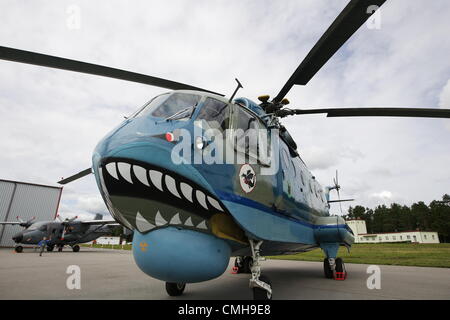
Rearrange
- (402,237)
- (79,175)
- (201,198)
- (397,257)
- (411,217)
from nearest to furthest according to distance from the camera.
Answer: (201,198) < (79,175) < (397,257) < (402,237) < (411,217)

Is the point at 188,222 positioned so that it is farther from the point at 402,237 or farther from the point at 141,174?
the point at 402,237

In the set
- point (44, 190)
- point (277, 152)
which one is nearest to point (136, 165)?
point (277, 152)

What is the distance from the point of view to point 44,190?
107ft

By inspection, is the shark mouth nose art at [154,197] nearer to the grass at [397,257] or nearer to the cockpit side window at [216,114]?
the cockpit side window at [216,114]

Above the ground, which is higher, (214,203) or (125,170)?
(125,170)

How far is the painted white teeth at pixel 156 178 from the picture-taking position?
2.60 m

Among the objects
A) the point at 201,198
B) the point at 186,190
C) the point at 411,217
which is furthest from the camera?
the point at 411,217

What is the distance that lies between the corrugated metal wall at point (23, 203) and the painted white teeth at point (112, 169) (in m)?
36.0

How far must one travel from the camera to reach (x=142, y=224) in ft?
9.66

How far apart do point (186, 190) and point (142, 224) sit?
70 centimetres

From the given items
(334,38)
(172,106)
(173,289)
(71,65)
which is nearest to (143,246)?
(172,106)
